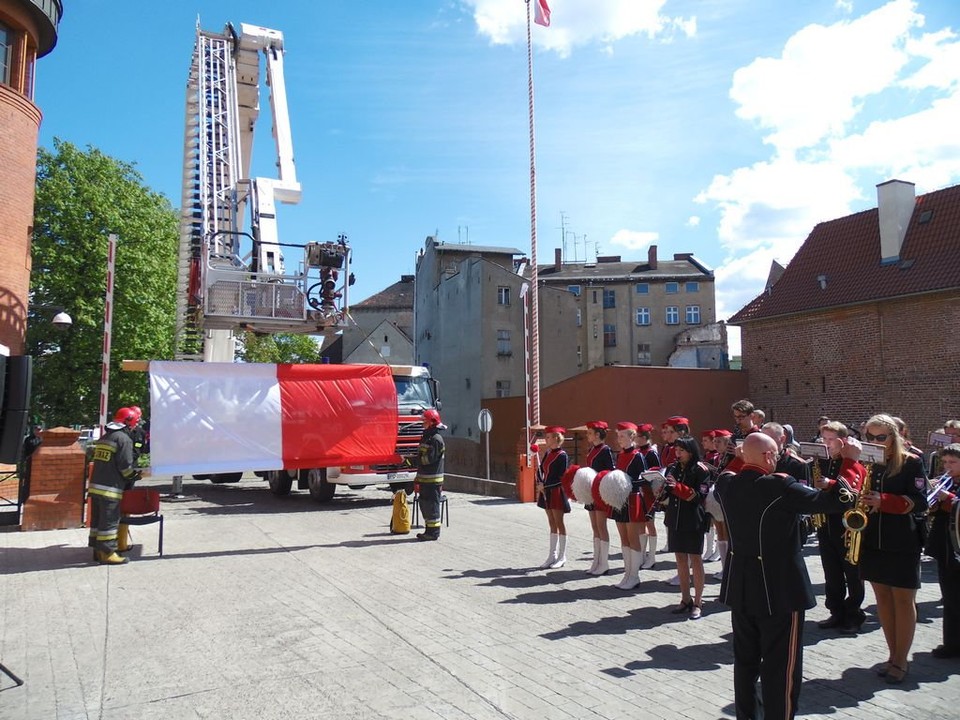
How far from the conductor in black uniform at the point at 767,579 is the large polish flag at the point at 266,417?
8.74m

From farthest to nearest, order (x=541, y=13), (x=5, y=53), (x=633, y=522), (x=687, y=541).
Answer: (x=541, y=13) → (x=5, y=53) → (x=633, y=522) → (x=687, y=541)

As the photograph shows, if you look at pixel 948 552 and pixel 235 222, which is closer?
pixel 948 552

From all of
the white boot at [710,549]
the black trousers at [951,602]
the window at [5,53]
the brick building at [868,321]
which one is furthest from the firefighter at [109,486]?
the brick building at [868,321]

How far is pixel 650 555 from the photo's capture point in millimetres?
9828

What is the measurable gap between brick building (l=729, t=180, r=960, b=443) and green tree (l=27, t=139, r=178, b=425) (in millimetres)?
24157

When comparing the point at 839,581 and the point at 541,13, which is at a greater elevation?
the point at 541,13

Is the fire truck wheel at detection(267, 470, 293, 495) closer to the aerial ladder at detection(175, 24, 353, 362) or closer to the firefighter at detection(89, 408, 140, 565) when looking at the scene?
the aerial ladder at detection(175, 24, 353, 362)

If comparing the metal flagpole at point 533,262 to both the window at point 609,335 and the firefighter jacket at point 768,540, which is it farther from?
the window at point 609,335

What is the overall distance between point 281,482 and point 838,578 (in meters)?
14.0

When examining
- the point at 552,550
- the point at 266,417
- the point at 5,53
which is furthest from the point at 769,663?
the point at 5,53

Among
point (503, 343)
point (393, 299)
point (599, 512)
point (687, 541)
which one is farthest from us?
point (393, 299)

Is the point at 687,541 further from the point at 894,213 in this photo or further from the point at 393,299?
the point at 393,299

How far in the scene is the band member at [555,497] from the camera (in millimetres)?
9484

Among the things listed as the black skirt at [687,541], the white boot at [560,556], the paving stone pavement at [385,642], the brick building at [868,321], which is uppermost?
the brick building at [868,321]
